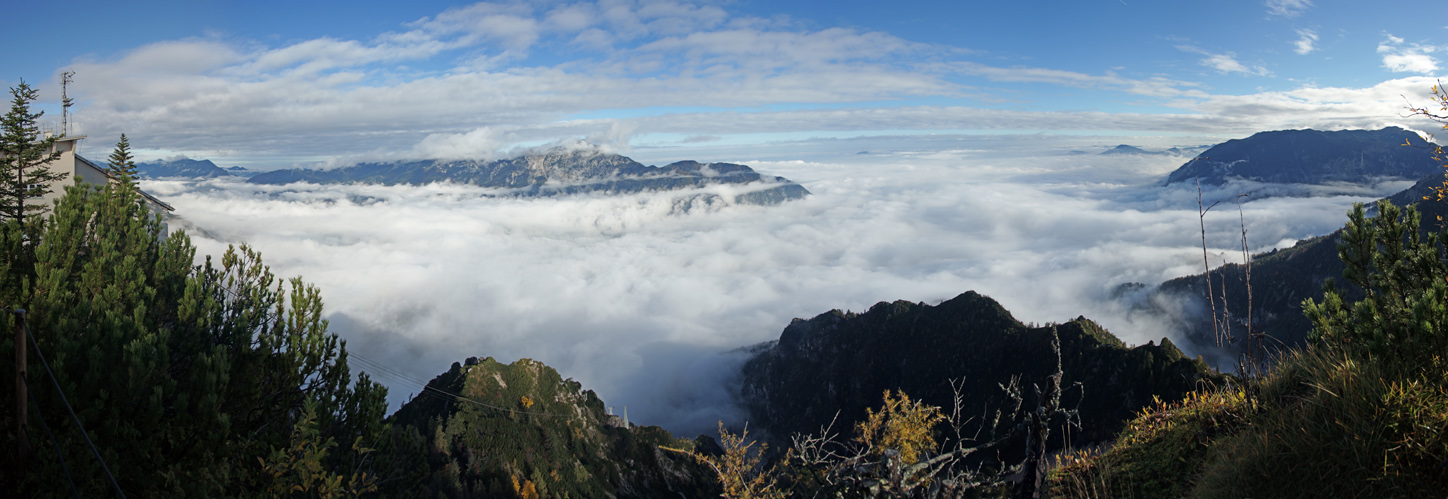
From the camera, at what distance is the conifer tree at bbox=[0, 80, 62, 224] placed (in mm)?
26828

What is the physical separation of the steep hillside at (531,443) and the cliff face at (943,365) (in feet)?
86.8

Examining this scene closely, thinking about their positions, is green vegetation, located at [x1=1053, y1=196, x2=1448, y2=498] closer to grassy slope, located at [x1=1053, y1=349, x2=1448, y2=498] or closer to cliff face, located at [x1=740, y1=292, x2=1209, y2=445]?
grassy slope, located at [x1=1053, y1=349, x2=1448, y2=498]

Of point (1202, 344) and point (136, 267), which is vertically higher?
point (136, 267)

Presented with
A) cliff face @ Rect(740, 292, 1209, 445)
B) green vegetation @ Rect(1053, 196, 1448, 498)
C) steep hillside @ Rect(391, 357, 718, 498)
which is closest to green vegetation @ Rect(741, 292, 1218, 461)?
cliff face @ Rect(740, 292, 1209, 445)

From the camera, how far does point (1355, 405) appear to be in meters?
5.38

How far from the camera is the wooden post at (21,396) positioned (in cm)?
841

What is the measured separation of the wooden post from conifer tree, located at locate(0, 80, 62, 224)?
983 inches

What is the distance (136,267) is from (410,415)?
5450cm

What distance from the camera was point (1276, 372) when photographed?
730cm

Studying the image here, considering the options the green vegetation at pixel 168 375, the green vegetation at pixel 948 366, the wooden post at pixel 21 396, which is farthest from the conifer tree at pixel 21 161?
the green vegetation at pixel 948 366

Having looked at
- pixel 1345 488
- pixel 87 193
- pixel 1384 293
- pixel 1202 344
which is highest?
pixel 87 193

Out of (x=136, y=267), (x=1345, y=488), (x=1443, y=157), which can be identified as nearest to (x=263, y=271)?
(x=136, y=267)

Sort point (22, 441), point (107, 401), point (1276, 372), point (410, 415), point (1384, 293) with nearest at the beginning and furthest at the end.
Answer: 1. point (1384, 293)
2. point (1276, 372)
3. point (22, 441)
4. point (107, 401)
5. point (410, 415)

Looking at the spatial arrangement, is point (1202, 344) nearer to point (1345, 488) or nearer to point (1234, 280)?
point (1234, 280)
